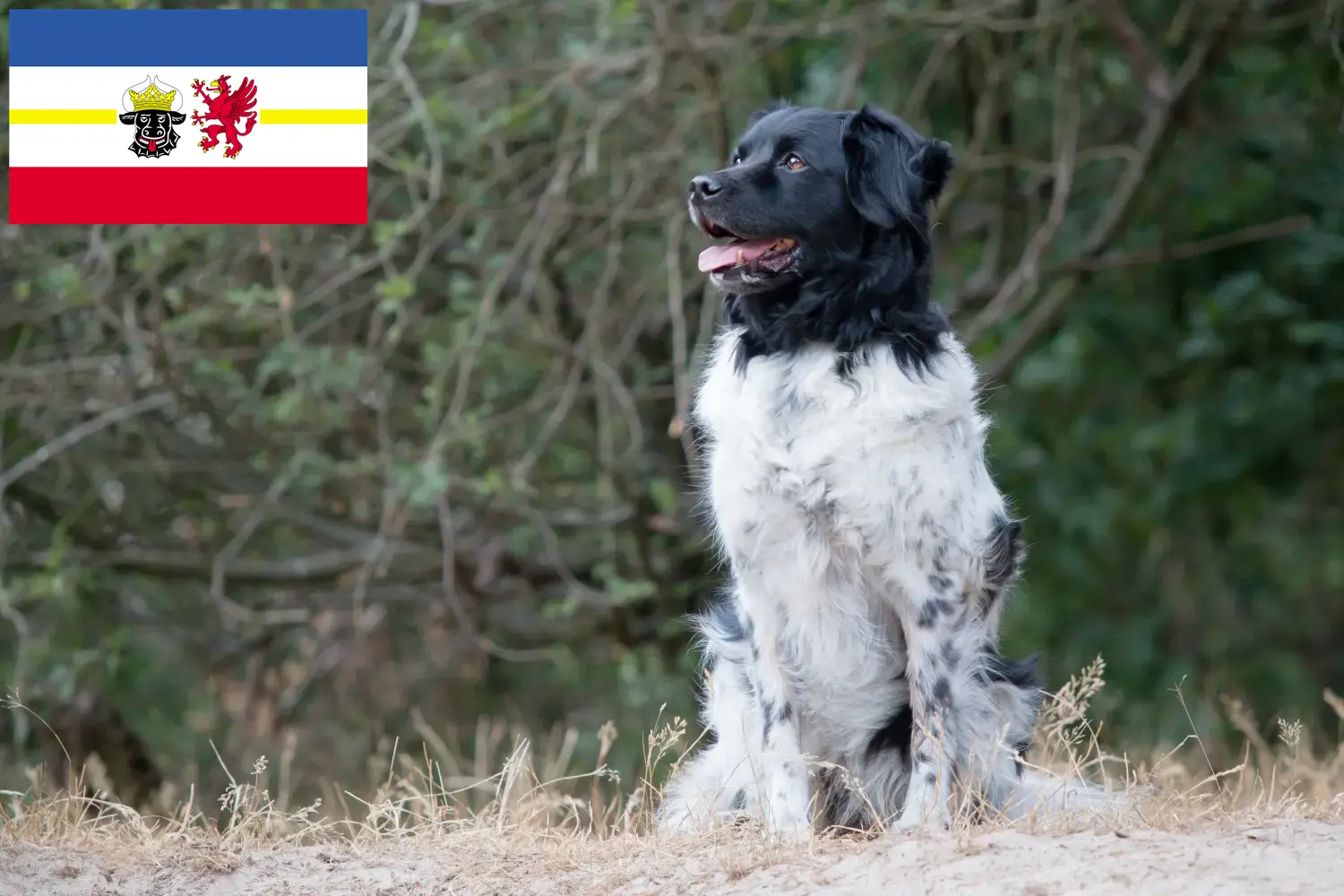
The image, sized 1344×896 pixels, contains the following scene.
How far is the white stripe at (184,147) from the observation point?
21.0ft

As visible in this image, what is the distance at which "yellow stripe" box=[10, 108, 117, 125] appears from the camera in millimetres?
6316

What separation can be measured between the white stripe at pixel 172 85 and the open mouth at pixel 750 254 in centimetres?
274

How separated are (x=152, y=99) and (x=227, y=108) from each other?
1.01ft

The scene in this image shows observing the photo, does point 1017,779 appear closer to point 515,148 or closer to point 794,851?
point 794,851

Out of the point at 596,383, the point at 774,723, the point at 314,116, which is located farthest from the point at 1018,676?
the point at 314,116

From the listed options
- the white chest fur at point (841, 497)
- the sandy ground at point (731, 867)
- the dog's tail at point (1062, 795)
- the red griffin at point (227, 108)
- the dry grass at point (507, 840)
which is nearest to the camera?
the sandy ground at point (731, 867)

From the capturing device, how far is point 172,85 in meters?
6.37

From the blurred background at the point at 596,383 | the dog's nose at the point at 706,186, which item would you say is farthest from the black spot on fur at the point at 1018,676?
the blurred background at the point at 596,383

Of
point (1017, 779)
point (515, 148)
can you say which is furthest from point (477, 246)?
point (1017, 779)

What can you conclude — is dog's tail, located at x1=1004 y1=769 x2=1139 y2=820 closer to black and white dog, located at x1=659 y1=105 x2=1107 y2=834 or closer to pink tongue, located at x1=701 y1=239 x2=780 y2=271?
black and white dog, located at x1=659 y1=105 x2=1107 y2=834

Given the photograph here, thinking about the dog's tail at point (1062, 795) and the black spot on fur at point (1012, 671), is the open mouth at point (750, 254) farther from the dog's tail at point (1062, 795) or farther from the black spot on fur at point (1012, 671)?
the dog's tail at point (1062, 795)

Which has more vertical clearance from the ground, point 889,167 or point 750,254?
point 889,167

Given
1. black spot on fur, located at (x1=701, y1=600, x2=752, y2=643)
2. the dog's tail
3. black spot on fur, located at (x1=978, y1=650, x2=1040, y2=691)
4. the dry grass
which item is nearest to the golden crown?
the dry grass

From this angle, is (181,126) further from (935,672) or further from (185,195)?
(935,672)
